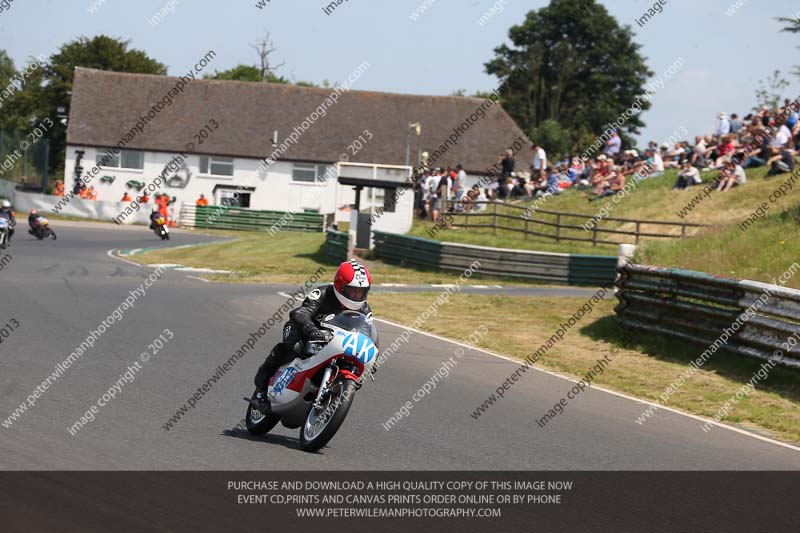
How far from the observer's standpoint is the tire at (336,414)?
7852 millimetres

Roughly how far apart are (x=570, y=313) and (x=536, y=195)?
17.3m

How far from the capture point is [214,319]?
55.3 ft

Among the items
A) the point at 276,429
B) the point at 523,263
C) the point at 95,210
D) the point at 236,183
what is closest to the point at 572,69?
the point at 236,183

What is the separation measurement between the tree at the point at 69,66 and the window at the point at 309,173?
72.2 ft

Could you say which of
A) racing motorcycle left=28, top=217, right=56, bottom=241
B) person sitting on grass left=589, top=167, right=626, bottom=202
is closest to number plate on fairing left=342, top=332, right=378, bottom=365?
person sitting on grass left=589, top=167, right=626, bottom=202

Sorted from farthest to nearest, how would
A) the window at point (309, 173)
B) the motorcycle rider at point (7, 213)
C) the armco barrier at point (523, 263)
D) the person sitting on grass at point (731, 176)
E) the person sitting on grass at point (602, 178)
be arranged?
1. the window at point (309, 173)
2. the person sitting on grass at point (602, 178)
3. the motorcycle rider at point (7, 213)
4. the person sitting on grass at point (731, 176)
5. the armco barrier at point (523, 263)

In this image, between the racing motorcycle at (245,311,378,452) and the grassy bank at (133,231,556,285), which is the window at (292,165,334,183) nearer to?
the grassy bank at (133,231,556,285)

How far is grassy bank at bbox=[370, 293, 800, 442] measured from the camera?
476 inches

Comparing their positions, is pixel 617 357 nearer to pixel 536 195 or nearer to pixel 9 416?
pixel 9 416

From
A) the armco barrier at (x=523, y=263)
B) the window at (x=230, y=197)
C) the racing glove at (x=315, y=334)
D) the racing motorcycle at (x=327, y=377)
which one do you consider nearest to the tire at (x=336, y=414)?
the racing motorcycle at (x=327, y=377)

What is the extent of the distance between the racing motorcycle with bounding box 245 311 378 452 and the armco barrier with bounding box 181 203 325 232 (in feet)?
141

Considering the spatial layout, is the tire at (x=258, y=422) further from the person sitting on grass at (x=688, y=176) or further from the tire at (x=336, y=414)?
the person sitting on grass at (x=688, y=176)

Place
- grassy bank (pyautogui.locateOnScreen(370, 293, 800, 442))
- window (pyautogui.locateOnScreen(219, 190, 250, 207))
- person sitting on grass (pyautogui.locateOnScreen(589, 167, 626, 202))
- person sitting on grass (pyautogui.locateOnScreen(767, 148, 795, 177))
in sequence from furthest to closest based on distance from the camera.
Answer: window (pyautogui.locateOnScreen(219, 190, 250, 207)) → person sitting on grass (pyautogui.locateOnScreen(589, 167, 626, 202)) → person sitting on grass (pyautogui.locateOnScreen(767, 148, 795, 177)) → grassy bank (pyautogui.locateOnScreen(370, 293, 800, 442))

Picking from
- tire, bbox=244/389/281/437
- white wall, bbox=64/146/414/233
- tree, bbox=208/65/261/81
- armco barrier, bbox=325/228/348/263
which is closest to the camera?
tire, bbox=244/389/281/437
